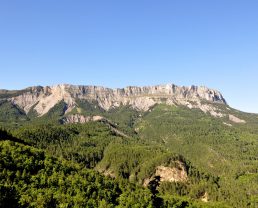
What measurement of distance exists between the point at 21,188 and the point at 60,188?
2270 cm

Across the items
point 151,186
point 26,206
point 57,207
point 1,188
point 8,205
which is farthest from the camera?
point 151,186

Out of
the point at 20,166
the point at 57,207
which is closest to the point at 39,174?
the point at 20,166

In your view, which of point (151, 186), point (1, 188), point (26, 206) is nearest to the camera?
point (1, 188)

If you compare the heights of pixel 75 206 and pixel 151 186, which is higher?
pixel 151 186

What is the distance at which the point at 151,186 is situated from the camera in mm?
177625

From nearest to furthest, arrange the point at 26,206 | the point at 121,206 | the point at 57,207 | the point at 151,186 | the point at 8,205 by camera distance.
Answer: the point at 8,205
the point at 26,206
the point at 57,207
the point at 151,186
the point at 121,206

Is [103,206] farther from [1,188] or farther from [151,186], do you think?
[1,188]

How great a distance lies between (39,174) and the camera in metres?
195

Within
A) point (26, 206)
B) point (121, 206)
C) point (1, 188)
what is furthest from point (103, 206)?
point (1, 188)

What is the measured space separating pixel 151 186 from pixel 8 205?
6927cm

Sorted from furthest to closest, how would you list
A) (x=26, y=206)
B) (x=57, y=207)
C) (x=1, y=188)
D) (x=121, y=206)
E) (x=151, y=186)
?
(x=121, y=206) → (x=151, y=186) → (x=57, y=207) → (x=26, y=206) → (x=1, y=188)

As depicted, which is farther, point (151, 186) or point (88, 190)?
point (88, 190)

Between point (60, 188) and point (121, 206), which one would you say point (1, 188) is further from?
point (121, 206)

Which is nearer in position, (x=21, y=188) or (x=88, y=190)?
(x=21, y=188)
